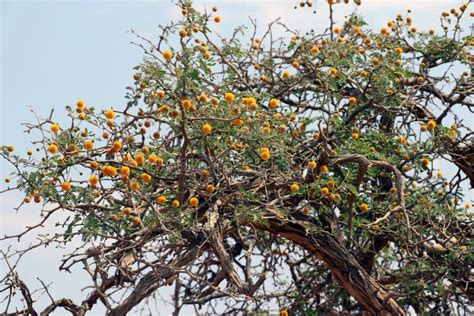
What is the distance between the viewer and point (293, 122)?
166 inches

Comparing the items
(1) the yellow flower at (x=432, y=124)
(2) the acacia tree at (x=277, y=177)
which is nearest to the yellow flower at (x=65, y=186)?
(2) the acacia tree at (x=277, y=177)

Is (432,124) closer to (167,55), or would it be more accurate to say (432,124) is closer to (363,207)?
(363,207)

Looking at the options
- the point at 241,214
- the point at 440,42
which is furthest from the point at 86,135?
the point at 440,42

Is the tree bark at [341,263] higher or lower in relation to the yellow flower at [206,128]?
lower

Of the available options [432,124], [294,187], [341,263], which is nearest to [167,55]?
[294,187]

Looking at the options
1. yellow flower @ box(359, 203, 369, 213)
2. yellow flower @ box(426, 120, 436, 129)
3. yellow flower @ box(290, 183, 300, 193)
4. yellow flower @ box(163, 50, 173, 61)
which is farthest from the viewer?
yellow flower @ box(426, 120, 436, 129)

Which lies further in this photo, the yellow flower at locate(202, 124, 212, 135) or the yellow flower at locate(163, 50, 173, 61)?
the yellow flower at locate(163, 50, 173, 61)

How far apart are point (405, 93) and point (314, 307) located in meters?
1.53

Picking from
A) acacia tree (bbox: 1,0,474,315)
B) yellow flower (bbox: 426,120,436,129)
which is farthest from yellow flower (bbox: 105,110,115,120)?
yellow flower (bbox: 426,120,436,129)

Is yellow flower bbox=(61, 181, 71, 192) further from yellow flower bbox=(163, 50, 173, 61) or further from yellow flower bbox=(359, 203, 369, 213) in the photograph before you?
yellow flower bbox=(359, 203, 369, 213)

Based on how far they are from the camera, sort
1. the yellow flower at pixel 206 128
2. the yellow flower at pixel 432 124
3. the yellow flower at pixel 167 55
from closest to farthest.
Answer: the yellow flower at pixel 206 128 < the yellow flower at pixel 167 55 < the yellow flower at pixel 432 124

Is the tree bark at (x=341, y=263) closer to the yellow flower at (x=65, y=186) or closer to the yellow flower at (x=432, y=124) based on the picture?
the yellow flower at (x=432, y=124)

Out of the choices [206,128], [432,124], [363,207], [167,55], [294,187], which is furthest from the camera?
[432,124]

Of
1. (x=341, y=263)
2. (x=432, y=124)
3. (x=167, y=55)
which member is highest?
(x=167, y=55)
